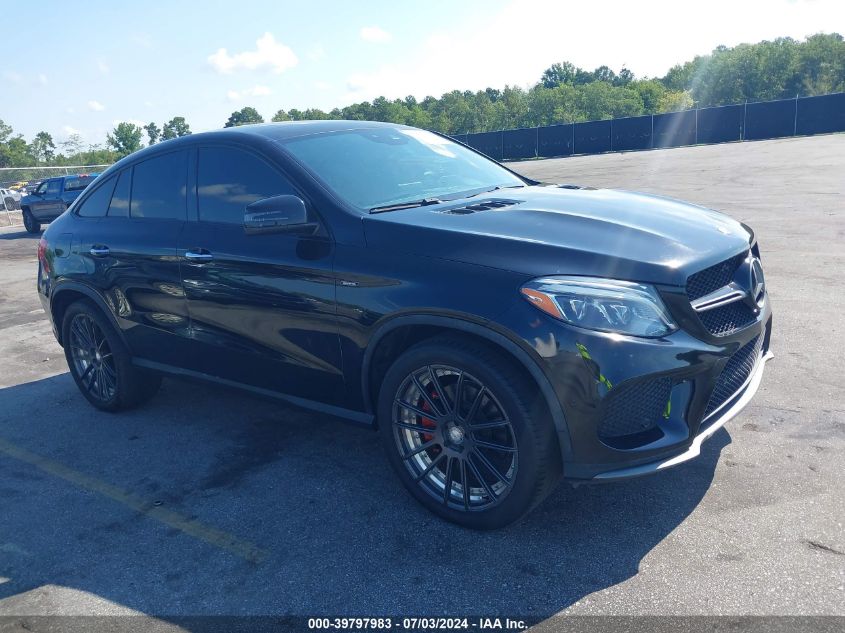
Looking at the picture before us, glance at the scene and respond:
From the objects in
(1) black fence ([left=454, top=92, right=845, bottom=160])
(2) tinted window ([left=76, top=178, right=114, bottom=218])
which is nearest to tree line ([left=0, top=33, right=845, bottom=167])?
(1) black fence ([left=454, top=92, right=845, bottom=160])

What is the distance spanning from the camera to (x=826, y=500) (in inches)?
131

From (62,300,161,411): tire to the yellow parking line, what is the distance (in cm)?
68

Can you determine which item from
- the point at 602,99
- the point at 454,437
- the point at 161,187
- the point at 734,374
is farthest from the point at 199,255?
the point at 602,99

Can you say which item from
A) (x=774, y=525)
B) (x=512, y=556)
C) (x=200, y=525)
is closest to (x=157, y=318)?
(x=200, y=525)

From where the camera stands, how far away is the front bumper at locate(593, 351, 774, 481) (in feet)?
9.53

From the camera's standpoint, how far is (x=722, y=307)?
10.5 feet

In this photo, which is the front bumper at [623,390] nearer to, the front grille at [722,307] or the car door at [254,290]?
the front grille at [722,307]

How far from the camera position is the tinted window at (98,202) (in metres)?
5.23

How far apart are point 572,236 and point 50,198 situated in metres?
22.9

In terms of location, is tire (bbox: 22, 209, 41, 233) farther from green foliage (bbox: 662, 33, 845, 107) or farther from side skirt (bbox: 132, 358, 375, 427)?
green foliage (bbox: 662, 33, 845, 107)

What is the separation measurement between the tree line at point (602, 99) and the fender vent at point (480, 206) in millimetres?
74744

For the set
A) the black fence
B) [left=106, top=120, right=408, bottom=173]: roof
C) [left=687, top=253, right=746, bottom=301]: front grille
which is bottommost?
the black fence

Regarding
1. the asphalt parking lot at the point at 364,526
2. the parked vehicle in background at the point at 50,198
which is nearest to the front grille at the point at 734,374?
the asphalt parking lot at the point at 364,526

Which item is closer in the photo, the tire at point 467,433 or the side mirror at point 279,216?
the tire at point 467,433
